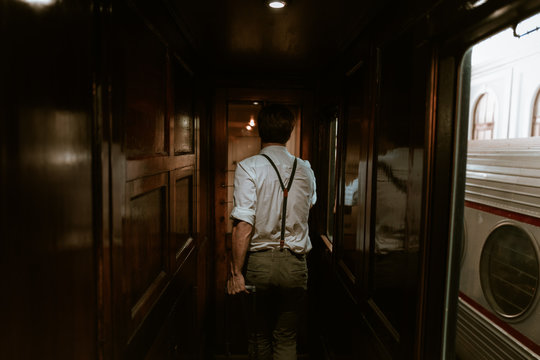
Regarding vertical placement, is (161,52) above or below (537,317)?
above

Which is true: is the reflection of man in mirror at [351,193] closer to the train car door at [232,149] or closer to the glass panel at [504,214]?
the glass panel at [504,214]

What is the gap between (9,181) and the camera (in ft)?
2.11

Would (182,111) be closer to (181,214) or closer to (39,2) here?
(181,214)

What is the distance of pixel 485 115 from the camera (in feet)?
A: 11.3

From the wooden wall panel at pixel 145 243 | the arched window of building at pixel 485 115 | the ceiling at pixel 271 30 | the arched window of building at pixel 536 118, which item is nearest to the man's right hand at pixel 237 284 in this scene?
the wooden wall panel at pixel 145 243

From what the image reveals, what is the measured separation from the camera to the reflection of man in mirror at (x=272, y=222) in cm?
221

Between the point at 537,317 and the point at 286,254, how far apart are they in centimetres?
148

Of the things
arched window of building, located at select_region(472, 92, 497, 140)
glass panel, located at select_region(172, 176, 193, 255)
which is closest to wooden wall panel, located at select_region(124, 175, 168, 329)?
glass panel, located at select_region(172, 176, 193, 255)

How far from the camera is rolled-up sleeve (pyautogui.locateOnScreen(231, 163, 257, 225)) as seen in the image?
2.18 m

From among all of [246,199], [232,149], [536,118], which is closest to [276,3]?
[246,199]

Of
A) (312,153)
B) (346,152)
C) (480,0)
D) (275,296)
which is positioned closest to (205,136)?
(312,153)

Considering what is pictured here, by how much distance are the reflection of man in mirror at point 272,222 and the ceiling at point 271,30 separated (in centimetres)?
53

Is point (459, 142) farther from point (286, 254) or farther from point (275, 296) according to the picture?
point (275, 296)

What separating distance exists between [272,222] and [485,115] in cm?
255
